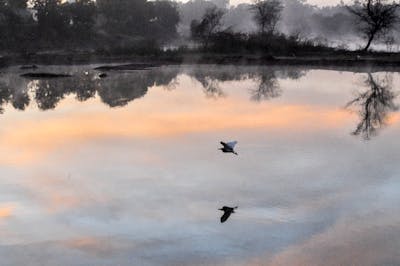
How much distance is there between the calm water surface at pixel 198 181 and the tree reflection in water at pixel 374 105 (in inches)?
3.2

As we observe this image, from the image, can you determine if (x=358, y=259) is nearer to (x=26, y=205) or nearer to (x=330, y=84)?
(x=26, y=205)

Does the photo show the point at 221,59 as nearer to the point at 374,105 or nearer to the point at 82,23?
the point at 374,105

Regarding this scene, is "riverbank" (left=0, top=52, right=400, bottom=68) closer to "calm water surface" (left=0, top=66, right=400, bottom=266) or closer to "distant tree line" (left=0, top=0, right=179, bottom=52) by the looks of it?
"distant tree line" (left=0, top=0, right=179, bottom=52)

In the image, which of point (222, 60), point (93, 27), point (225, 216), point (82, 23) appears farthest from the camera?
point (93, 27)

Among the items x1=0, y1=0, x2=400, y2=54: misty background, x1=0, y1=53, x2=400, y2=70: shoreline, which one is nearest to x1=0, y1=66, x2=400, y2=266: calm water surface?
x1=0, y1=53, x2=400, y2=70: shoreline

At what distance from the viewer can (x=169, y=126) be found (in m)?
15.6

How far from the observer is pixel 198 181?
10500 mm

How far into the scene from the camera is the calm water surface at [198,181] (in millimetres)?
7457

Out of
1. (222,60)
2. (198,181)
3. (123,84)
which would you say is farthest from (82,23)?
(198,181)

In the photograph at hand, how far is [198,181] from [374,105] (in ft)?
39.6

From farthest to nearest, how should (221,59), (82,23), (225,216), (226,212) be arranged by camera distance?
(82,23) < (221,59) < (226,212) < (225,216)

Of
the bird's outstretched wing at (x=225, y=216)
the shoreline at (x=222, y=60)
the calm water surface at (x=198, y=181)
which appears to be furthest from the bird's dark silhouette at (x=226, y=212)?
the shoreline at (x=222, y=60)

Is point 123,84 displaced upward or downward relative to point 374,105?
upward

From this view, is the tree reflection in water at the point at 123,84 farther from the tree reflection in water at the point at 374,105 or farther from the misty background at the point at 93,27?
the misty background at the point at 93,27
